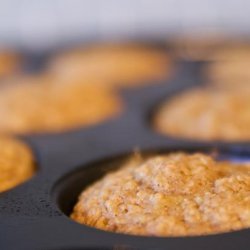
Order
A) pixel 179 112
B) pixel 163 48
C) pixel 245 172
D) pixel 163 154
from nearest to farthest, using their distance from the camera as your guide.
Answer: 1. pixel 245 172
2. pixel 163 154
3. pixel 179 112
4. pixel 163 48

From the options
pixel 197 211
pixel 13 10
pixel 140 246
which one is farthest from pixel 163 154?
pixel 13 10

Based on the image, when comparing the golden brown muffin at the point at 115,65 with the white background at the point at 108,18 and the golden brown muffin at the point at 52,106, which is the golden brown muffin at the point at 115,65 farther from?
the white background at the point at 108,18

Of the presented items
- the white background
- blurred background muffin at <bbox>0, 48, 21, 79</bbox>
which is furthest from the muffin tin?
the white background

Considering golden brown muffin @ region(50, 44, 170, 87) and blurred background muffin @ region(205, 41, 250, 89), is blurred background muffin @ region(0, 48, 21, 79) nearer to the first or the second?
golden brown muffin @ region(50, 44, 170, 87)

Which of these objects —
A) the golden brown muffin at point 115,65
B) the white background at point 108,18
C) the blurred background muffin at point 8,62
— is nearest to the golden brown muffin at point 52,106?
the golden brown muffin at point 115,65

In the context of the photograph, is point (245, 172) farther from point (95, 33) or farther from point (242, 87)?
point (95, 33)

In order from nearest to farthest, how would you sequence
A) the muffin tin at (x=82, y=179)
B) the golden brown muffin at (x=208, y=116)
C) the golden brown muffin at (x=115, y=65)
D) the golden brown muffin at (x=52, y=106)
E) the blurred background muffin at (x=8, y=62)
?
1. the muffin tin at (x=82, y=179)
2. the golden brown muffin at (x=208, y=116)
3. the golden brown muffin at (x=52, y=106)
4. the golden brown muffin at (x=115, y=65)
5. the blurred background muffin at (x=8, y=62)
